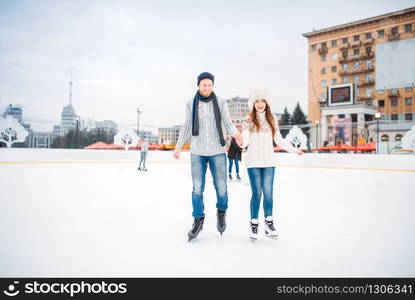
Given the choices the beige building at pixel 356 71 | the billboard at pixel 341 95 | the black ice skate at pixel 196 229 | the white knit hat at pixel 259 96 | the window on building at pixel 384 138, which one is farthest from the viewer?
the beige building at pixel 356 71

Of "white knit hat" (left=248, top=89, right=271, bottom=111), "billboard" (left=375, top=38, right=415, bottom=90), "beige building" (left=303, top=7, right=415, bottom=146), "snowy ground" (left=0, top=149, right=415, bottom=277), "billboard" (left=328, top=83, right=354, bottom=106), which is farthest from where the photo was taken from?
"beige building" (left=303, top=7, right=415, bottom=146)

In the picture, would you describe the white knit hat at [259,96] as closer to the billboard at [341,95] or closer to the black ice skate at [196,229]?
the black ice skate at [196,229]

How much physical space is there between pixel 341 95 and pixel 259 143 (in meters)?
37.1

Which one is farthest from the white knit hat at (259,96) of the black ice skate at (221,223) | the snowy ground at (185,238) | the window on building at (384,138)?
the window on building at (384,138)

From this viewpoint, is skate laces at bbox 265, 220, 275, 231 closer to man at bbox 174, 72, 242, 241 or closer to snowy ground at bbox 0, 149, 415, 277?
snowy ground at bbox 0, 149, 415, 277

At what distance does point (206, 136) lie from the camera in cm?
247

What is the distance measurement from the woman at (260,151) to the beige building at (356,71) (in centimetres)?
3526

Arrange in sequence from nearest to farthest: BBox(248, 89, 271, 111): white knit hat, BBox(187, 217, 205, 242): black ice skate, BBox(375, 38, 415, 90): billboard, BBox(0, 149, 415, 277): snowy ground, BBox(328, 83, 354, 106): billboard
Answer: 1. BBox(0, 149, 415, 277): snowy ground
2. BBox(187, 217, 205, 242): black ice skate
3. BBox(248, 89, 271, 111): white knit hat
4. BBox(375, 38, 415, 90): billboard
5. BBox(328, 83, 354, 106): billboard

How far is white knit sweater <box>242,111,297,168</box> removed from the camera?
2453 millimetres

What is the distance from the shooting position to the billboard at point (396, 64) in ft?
45.6

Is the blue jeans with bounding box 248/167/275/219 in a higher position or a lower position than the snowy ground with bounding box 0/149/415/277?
higher

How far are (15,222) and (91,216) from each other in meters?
0.73

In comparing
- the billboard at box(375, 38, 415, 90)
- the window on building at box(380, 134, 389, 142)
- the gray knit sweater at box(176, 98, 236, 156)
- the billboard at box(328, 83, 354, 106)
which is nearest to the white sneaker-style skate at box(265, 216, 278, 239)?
the gray knit sweater at box(176, 98, 236, 156)

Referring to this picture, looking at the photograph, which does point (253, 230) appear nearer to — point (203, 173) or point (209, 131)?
point (203, 173)
